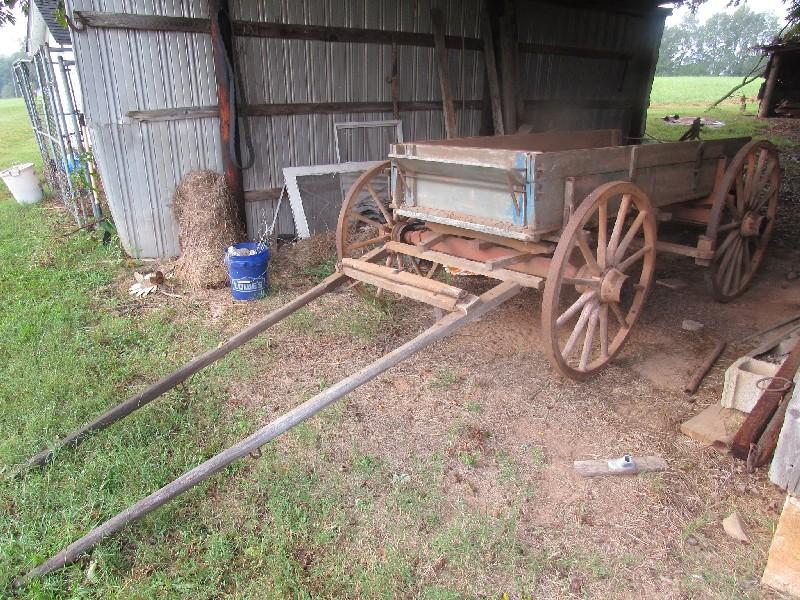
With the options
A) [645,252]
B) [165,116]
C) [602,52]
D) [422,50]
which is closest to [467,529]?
[645,252]

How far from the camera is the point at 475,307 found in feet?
9.89

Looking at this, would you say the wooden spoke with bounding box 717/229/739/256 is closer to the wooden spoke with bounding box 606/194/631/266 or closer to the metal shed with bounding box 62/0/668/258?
the wooden spoke with bounding box 606/194/631/266

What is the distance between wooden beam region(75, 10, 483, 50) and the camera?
16.6 ft

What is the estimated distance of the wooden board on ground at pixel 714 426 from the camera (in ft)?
9.99

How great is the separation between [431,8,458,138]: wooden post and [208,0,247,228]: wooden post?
8.84 ft

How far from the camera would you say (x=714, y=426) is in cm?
315

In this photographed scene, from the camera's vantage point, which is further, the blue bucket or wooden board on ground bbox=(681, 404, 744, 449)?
the blue bucket

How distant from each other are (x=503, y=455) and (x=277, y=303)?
2.69 meters

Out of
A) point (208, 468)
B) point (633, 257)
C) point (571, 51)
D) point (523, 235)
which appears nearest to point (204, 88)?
point (523, 235)

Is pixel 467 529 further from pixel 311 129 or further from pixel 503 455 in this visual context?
pixel 311 129

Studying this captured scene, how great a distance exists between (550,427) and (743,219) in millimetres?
2798

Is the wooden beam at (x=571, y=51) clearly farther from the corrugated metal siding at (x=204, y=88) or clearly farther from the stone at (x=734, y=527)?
the stone at (x=734, y=527)

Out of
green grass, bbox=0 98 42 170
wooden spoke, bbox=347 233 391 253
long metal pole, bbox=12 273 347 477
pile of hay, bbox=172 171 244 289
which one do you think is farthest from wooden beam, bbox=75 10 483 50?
green grass, bbox=0 98 42 170

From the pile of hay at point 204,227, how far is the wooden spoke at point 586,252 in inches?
138
